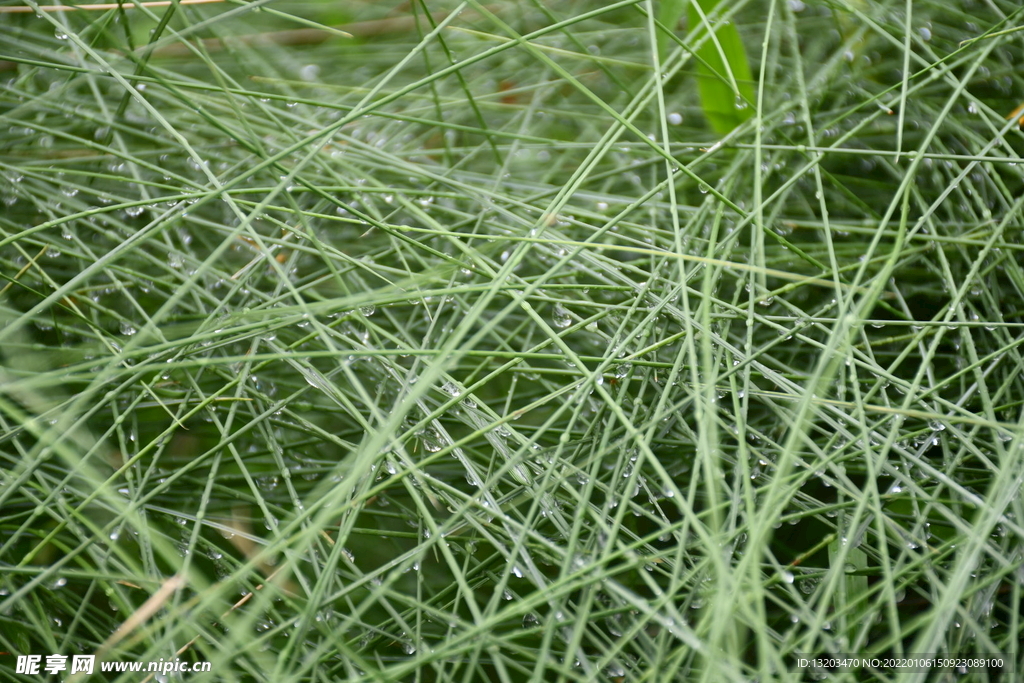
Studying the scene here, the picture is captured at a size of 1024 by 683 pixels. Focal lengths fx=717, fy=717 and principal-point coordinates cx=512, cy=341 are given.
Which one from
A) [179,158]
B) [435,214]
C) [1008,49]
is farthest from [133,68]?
[1008,49]

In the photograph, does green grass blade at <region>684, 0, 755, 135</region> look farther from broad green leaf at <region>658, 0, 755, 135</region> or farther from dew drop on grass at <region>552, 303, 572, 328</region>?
dew drop on grass at <region>552, 303, 572, 328</region>

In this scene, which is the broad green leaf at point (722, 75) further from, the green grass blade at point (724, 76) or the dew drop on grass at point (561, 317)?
the dew drop on grass at point (561, 317)

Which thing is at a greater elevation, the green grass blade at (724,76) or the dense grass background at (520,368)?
the green grass blade at (724,76)

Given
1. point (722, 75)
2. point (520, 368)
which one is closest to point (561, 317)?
point (520, 368)

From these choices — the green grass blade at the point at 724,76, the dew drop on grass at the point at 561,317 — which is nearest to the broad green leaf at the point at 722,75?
the green grass blade at the point at 724,76

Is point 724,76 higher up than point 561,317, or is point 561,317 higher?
point 724,76

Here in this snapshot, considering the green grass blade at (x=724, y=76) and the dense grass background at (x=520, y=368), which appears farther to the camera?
the green grass blade at (x=724, y=76)

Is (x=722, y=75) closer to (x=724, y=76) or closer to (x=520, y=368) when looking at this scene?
(x=724, y=76)

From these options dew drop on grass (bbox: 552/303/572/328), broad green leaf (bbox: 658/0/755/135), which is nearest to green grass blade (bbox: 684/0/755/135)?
broad green leaf (bbox: 658/0/755/135)
